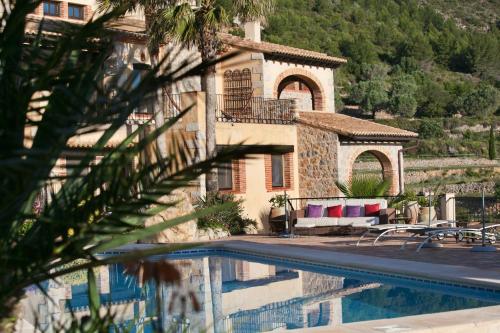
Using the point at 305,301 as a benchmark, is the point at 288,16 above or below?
above

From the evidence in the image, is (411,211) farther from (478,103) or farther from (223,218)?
(478,103)

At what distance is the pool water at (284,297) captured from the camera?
9.84m

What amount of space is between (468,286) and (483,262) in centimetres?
219

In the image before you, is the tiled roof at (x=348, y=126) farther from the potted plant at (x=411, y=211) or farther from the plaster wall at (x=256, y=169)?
the potted plant at (x=411, y=211)

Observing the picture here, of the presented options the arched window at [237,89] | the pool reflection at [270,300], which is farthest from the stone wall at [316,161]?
the pool reflection at [270,300]

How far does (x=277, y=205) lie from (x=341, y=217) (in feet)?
10.6

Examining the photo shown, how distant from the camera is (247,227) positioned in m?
21.3

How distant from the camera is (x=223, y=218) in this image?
66.9ft

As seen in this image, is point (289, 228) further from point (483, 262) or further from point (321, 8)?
point (321, 8)

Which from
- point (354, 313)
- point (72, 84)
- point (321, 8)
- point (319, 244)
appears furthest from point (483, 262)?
point (321, 8)

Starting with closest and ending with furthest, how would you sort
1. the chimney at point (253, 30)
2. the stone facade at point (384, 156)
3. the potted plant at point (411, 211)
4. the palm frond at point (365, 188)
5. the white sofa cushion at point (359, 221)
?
the white sofa cushion at point (359, 221) < the potted plant at point (411, 211) < the palm frond at point (365, 188) < the stone facade at point (384, 156) < the chimney at point (253, 30)

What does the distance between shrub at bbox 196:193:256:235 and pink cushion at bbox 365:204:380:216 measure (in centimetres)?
329

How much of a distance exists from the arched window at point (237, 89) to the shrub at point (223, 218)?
5396 mm

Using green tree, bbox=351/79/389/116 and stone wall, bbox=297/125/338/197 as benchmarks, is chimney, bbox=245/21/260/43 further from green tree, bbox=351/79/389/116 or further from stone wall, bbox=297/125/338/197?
green tree, bbox=351/79/389/116
